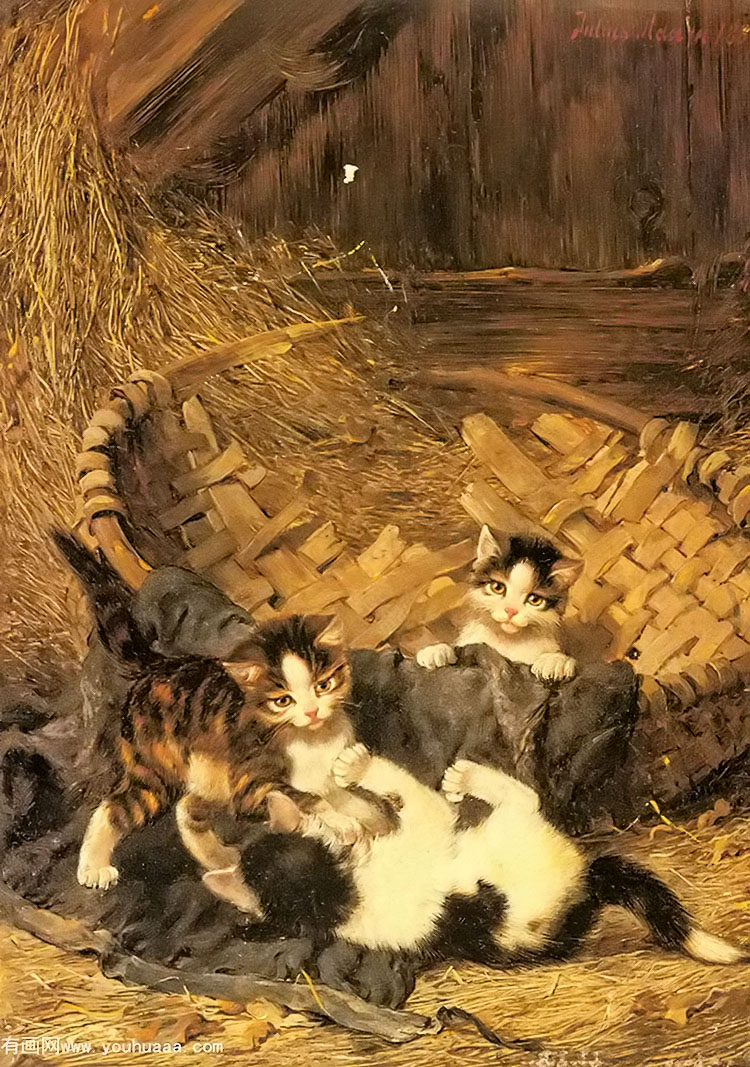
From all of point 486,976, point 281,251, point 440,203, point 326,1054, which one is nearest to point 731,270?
point 440,203

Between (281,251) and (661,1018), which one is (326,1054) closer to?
(661,1018)

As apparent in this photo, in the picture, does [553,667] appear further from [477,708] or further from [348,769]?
[348,769]

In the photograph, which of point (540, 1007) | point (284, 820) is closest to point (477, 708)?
point (284, 820)

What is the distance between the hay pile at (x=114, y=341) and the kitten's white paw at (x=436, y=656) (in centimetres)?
15

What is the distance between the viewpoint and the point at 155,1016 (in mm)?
1114

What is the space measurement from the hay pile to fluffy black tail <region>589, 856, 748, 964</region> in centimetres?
48

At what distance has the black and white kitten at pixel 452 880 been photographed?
112 centimetres

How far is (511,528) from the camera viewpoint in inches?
46.4

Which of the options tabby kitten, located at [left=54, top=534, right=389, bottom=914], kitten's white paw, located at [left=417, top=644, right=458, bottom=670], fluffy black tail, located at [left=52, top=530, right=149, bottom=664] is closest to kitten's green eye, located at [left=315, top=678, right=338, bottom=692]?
tabby kitten, located at [left=54, top=534, right=389, bottom=914]

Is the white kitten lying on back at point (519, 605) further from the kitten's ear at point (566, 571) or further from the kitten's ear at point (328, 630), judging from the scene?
the kitten's ear at point (328, 630)

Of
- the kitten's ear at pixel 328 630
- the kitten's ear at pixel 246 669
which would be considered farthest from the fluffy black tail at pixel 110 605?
the kitten's ear at pixel 328 630

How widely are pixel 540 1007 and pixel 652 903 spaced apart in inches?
7.7
